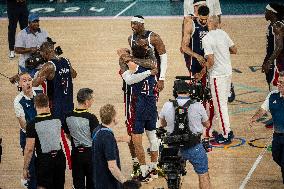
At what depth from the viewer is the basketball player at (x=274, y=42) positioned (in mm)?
14305

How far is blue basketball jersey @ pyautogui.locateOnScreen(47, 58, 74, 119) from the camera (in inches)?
480

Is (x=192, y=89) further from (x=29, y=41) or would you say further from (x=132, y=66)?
(x=29, y=41)

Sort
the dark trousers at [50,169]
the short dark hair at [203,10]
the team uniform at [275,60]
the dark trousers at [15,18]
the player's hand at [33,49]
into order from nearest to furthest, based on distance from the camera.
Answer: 1. the dark trousers at [50,169]
2. the short dark hair at [203,10]
3. the team uniform at [275,60]
4. the player's hand at [33,49]
5. the dark trousers at [15,18]

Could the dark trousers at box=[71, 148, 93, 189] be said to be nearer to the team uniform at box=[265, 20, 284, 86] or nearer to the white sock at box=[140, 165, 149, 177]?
the white sock at box=[140, 165, 149, 177]

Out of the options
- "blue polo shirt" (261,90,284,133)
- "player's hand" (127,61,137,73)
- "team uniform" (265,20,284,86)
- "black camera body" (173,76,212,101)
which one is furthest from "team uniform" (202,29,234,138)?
"blue polo shirt" (261,90,284,133)

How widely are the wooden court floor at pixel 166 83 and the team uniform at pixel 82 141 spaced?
5.61 feet

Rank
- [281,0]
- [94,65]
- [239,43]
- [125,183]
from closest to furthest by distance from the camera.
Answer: [125,183] → [94,65] → [239,43] → [281,0]

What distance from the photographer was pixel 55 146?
10.5 m

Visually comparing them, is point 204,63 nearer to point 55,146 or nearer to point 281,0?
point 55,146

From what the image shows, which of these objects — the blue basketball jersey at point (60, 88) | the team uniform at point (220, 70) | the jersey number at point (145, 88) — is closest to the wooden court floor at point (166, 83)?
the team uniform at point (220, 70)

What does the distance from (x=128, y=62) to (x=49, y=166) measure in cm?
235

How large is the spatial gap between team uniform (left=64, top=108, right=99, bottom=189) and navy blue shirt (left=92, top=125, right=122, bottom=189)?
81 cm

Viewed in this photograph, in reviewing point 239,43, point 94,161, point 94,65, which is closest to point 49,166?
point 94,161

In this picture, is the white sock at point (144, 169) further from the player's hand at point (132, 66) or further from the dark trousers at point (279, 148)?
the dark trousers at point (279, 148)
